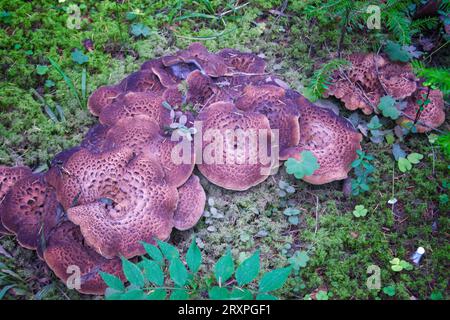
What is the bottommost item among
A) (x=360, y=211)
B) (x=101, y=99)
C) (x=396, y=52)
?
(x=360, y=211)

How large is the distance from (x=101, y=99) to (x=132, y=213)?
139 centimetres

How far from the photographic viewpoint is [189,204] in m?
3.55

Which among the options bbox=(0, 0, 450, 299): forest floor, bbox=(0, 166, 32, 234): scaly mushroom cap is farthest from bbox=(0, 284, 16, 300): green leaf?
bbox=(0, 166, 32, 234): scaly mushroom cap

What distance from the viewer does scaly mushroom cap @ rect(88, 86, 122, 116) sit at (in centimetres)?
408

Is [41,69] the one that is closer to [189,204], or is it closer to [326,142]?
[189,204]

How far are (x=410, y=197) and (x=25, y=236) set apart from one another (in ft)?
11.1

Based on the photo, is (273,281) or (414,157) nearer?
(273,281)

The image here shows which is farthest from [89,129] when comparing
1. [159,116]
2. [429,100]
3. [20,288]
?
[429,100]

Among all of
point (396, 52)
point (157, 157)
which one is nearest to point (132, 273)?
point (157, 157)

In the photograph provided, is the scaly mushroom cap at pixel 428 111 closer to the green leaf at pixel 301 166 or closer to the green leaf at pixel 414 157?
the green leaf at pixel 414 157

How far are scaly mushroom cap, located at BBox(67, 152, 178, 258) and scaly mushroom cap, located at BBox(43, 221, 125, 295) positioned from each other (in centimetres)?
12
